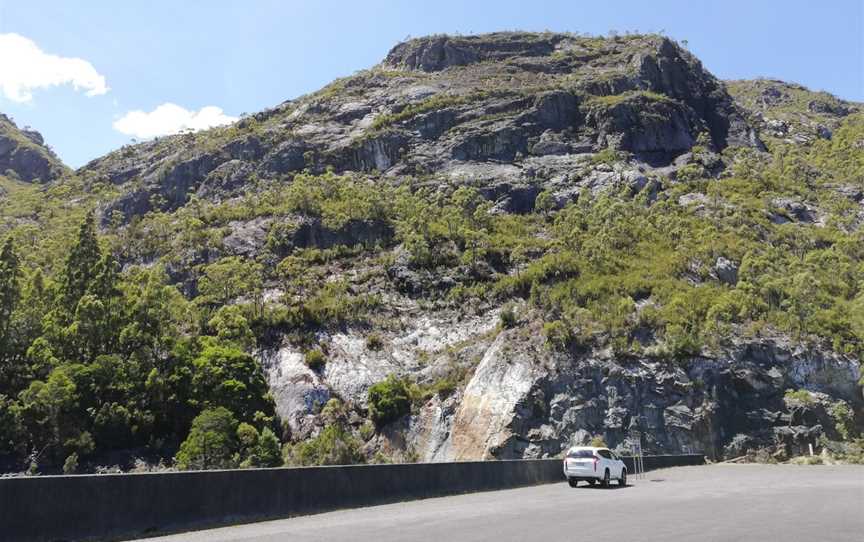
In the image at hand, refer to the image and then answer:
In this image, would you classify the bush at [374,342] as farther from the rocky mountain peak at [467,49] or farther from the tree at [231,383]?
the rocky mountain peak at [467,49]

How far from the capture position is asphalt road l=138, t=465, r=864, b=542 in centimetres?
1138

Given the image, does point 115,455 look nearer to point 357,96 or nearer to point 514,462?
point 514,462

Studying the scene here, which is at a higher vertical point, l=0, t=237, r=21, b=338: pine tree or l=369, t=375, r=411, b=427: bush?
l=0, t=237, r=21, b=338: pine tree

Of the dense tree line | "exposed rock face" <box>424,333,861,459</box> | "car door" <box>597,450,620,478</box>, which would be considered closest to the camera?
"car door" <box>597,450,620,478</box>

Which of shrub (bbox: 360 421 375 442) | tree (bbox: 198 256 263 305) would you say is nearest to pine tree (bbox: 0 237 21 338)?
tree (bbox: 198 256 263 305)

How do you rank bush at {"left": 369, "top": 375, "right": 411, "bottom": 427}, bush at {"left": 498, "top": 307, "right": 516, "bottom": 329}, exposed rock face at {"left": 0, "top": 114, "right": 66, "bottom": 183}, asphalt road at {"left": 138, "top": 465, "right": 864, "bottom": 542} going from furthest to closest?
1. exposed rock face at {"left": 0, "top": 114, "right": 66, "bottom": 183}
2. bush at {"left": 498, "top": 307, "right": 516, "bottom": 329}
3. bush at {"left": 369, "top": 375, "right": 411, "bottom": 427}
4. asphalt road at {"left": 138, "top": 465, "right": 864, "bottom": 542}

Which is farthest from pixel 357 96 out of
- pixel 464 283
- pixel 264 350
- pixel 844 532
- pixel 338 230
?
pixel 844 532

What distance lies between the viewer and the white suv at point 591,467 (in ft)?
81.1

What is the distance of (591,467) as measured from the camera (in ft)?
81.1

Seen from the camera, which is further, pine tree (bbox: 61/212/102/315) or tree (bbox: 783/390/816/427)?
pine tree (bbox: 61/212/102/315)

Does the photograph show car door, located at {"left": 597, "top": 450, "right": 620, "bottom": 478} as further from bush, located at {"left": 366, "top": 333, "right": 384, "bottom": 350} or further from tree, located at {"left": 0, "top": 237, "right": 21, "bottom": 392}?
tree, located at {"left": 0, "top": 237, "right": 21, "bottom": 392}

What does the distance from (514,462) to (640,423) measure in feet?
82.5

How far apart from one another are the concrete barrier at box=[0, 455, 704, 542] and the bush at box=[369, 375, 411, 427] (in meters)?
31.5

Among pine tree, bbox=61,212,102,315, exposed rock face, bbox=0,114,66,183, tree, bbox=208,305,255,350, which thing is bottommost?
tree, bbox=208,305,255,350
